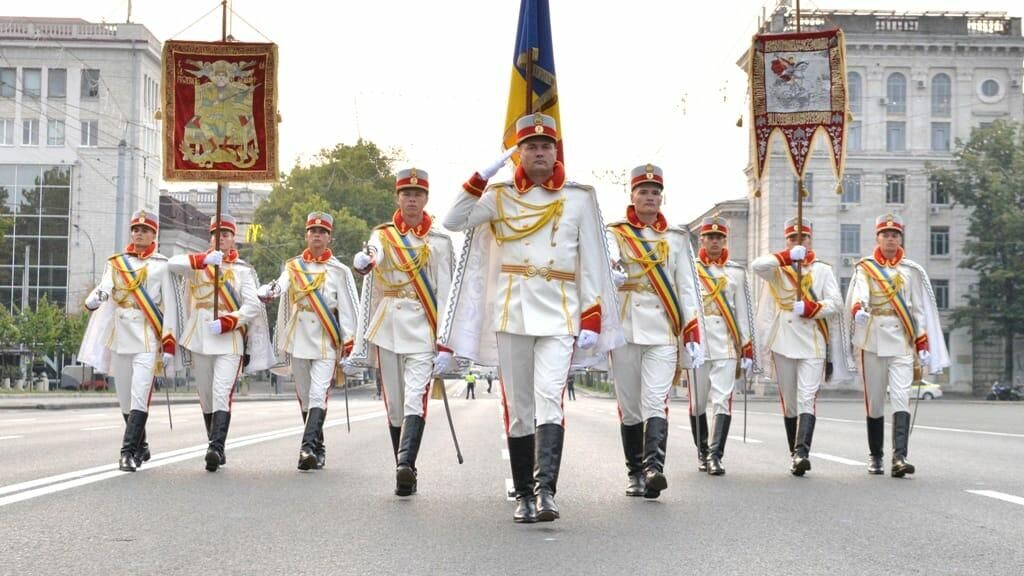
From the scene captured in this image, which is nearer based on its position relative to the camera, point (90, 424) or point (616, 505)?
point (616, 505)

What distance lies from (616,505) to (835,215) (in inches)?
2914

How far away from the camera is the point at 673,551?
728 cm

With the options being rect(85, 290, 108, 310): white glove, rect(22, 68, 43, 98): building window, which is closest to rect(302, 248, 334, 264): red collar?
rect(85, 290, 108, 310): white glove

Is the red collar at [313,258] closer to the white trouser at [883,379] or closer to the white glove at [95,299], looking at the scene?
the white glove at [95,299]

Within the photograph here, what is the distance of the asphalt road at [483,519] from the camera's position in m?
6.86

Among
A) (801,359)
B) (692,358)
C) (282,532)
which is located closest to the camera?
(282,532)

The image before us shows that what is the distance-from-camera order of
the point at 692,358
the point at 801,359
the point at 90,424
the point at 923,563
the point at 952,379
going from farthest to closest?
the point at 952,379 < the point at 90,424 < the point at 801,359 < the point at 692,358 < the point at 923,563

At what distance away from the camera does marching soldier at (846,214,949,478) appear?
1298 centimetres

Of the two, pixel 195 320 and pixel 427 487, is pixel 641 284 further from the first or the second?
pixel 195 320

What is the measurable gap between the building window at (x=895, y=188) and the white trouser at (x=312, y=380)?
7152 centimetres

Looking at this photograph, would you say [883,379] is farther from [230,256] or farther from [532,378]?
[230,256]

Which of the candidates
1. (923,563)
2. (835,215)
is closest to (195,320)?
(923,563)

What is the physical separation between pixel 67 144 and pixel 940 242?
48042 millimetres

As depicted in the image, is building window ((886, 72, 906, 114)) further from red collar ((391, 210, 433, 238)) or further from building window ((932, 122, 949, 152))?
red collar ((391, 210, 433, 238))
